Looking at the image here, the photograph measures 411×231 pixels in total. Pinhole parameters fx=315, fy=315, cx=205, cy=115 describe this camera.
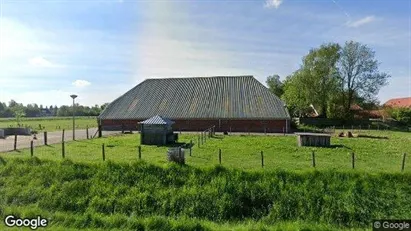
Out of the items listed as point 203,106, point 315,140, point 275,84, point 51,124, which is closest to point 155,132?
point 315,140

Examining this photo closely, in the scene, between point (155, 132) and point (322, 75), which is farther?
point (322, 75)

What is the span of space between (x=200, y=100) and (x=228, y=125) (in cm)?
579

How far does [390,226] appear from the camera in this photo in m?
9.67

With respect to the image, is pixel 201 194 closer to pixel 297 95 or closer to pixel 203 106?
pixel 203 106

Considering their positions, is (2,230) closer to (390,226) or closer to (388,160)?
(390,226)

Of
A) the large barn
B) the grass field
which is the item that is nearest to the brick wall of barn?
the large barn

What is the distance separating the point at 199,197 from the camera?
38.0ft

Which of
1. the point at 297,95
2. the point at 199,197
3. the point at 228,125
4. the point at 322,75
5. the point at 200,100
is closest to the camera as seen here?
the point at 199,197

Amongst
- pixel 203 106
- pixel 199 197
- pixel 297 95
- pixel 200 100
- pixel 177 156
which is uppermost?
pixel 297 95

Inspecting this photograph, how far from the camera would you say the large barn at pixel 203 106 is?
35.8 metres

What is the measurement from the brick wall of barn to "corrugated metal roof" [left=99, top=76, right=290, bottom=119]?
581mm

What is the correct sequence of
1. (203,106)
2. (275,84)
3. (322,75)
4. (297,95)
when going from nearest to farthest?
1. (203,106)
2. (322,75)
3. (297,95)
4. (275,84)

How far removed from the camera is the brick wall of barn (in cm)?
3516

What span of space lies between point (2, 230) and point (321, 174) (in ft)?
35.8
